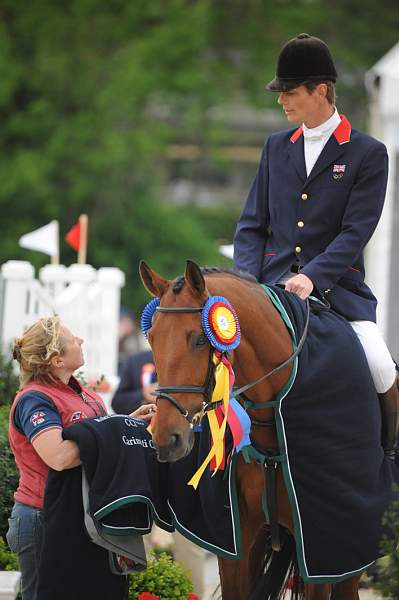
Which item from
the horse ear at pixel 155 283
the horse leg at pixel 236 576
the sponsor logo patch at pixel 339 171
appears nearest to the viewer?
the horse ear at pixel 155 283

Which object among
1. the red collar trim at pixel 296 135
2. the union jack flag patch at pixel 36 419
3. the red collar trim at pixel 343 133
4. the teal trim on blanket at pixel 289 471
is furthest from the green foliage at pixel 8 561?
the red collar trim at pixel 343 133

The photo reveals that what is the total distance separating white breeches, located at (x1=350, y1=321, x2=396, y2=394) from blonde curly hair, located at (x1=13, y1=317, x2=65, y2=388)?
→ 125 centimetres

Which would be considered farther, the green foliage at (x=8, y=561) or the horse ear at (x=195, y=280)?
the green foliage at (x=8, y=561)

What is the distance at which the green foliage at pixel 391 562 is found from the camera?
160 inches

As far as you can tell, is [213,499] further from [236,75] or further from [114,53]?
[236,75]

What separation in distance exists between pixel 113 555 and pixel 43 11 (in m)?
20.0

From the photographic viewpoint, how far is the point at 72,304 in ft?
30.8

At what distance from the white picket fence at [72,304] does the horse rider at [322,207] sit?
→ 11.6 ft

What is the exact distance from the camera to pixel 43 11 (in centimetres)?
2338

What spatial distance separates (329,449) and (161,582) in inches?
50.8

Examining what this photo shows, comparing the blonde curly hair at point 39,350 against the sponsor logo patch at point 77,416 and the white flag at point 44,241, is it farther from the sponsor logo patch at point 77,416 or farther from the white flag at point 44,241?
the white flag at point 44,241

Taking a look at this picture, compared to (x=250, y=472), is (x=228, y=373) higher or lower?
higher

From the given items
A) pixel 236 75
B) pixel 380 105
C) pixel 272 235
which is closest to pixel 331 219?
pixel 272 235

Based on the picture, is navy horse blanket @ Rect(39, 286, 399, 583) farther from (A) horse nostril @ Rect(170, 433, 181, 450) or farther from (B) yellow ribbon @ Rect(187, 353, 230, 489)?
(A) horse nostril @ Rect(170, 433, 181, 450)
